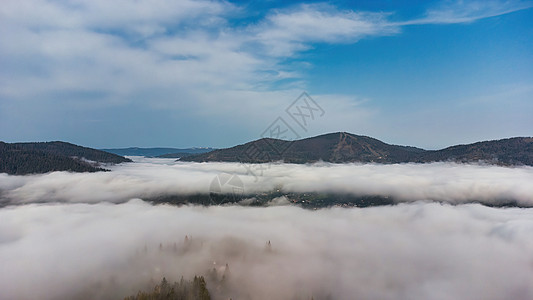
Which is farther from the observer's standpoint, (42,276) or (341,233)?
(341,233)

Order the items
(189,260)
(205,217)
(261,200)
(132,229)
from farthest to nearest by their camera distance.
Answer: (261,200)
(205,217)
(132,229)
(189,260)

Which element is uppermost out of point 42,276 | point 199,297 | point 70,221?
point 70,221

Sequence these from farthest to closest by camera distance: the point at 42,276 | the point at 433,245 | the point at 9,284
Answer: the point at 433,245 → the point at 42,276 → the point at 9,284

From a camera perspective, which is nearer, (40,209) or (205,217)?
(40,209)

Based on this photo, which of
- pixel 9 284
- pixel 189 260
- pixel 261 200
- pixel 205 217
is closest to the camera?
pixel 9 284

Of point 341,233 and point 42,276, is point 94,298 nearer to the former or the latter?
point 42,276

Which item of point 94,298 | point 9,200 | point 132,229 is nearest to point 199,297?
point 94,298

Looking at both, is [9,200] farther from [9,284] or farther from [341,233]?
[341,233]

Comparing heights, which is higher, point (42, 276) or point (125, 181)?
point (125, 181)

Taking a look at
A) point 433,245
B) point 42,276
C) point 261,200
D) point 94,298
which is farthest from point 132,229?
point 433,245
